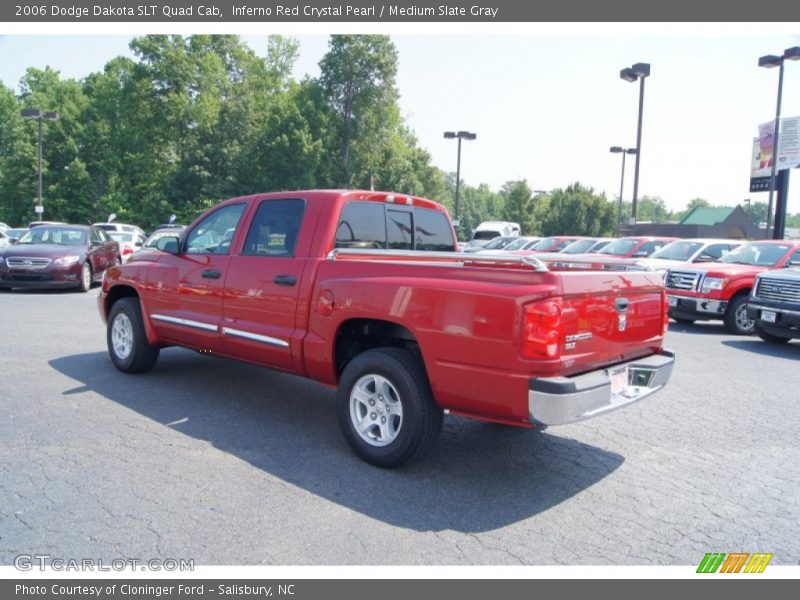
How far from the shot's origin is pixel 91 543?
3.11 metres

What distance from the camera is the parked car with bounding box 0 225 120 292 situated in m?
13.5

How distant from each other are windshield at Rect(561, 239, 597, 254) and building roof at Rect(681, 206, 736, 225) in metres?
47.7

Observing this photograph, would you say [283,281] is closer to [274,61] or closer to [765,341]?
[765,341]

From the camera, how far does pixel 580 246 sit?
67.8 ft

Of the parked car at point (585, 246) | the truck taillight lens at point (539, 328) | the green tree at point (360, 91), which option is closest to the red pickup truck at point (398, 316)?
the truck taillight lens at point (539, 328)

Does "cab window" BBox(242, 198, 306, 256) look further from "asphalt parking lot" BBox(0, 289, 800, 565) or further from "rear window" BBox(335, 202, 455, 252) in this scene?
"asphalt parking lot" BBox(0, 289, 800, 565)

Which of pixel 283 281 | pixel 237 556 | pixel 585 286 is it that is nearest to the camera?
pixel 237 556

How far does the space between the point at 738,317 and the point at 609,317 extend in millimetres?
8836

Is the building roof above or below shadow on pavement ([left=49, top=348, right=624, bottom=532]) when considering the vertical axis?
above

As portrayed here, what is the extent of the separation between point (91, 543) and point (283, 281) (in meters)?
2.32

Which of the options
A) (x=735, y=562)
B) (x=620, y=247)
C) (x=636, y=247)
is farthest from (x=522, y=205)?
(x=735, y=562)

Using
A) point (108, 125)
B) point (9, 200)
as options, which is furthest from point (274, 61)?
point (9, 200)

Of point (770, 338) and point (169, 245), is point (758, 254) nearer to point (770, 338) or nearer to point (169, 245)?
point (770, 338)

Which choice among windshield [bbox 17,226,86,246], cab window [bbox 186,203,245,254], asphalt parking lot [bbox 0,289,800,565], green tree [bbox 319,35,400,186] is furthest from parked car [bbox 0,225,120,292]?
green tree [bbox 319,35,400,186]
